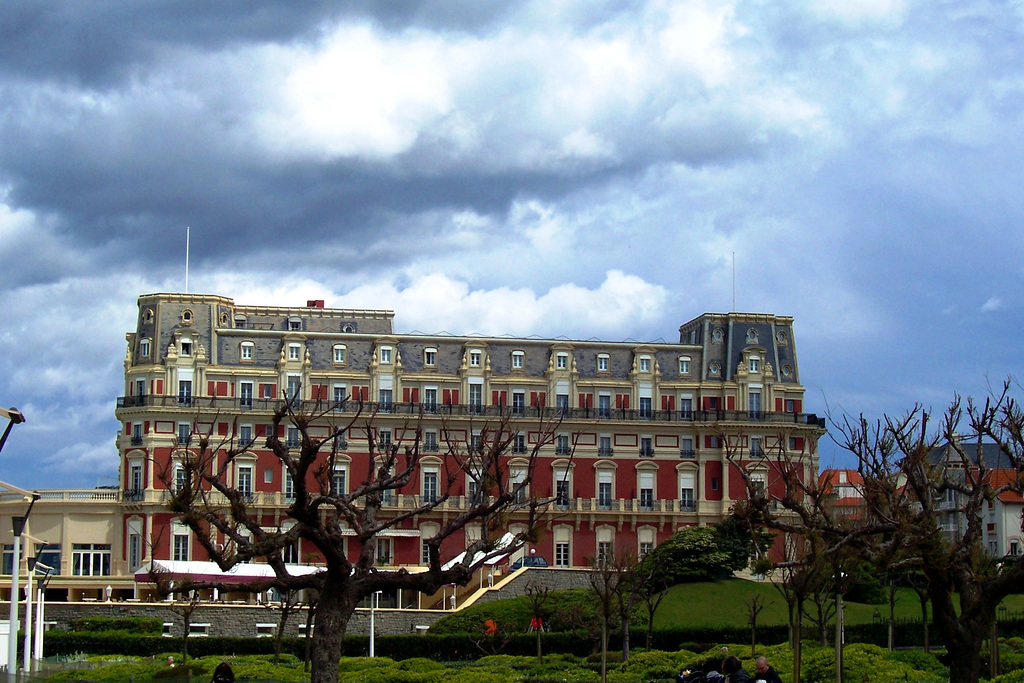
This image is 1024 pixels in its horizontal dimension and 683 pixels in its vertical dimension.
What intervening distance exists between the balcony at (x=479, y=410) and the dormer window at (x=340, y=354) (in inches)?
99.6

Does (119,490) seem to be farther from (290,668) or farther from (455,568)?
(455,568)

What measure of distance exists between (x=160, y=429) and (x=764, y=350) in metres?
35.9

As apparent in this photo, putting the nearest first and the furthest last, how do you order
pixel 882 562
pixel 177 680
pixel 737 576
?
pixel 882 562
pixel 177 680
pixel 737 576

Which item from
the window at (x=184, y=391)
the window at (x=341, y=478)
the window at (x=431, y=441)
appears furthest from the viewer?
the window at (x=431, y=441)

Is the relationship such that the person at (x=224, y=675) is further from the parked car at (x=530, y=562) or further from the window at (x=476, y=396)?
the window at (x=476, y=396)

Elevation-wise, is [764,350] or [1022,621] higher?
[764,350]

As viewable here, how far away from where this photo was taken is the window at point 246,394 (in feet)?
260

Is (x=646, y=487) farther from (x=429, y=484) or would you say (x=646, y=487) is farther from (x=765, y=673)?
(x=765, y=673)

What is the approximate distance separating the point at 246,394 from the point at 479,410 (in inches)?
528

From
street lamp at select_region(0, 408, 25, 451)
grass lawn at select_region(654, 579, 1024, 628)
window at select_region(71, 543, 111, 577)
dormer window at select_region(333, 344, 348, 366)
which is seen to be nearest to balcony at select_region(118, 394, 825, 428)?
dormer window at select_region(333, 344, 348, 366)

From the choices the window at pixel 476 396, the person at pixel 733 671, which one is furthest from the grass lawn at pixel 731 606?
the person at pixel 733 671

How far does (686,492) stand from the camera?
82.6 meters

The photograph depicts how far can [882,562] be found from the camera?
24.3m

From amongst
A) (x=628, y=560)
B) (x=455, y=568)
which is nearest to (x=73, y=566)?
(x=628, y=560)
